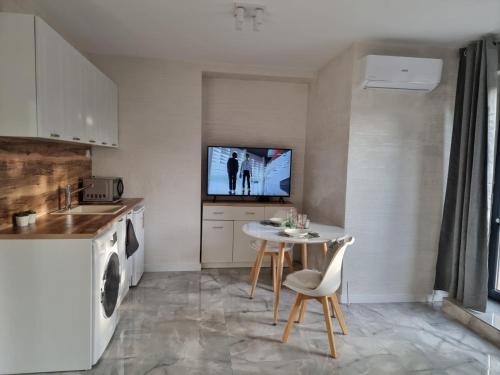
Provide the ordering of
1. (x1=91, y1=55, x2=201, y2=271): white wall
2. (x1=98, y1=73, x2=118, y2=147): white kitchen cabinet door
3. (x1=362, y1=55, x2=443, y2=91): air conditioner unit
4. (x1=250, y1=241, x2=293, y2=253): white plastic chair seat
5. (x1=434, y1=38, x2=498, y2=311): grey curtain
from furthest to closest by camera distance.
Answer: (x1=91, y1=55, x2=201, y2=271): white wall
(x1=250, y1=241, x2=293, y2=253): white plastic chair seat
(x1=98, y1=73, x2=118, y2=147): white kitchen cabinet door
(x1=362, y1=55, x2=443, y2=91): air conditioner unit
(x1=434, y1=38, x2=498, y2=311): grey curtain

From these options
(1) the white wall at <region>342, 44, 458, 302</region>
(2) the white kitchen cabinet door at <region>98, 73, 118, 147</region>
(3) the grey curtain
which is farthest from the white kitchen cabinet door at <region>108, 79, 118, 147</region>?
(3) the grey curtain

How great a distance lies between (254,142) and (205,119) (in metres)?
0.71

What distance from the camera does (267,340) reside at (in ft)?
8.37

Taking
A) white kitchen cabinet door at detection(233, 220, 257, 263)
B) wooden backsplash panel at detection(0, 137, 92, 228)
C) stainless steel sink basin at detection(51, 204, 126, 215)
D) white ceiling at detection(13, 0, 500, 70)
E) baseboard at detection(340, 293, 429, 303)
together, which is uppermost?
white ceiling at detection(13, 0, 500, 70)

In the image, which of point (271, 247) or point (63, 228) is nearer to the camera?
point (63, 228)

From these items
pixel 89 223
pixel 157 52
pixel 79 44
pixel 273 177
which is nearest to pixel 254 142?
pixel 273 177

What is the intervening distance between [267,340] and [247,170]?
219 cm

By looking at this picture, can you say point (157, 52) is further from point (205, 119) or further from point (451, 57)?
point (451, 57)

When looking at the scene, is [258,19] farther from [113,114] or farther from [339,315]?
[339,315]

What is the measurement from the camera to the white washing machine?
214 centimetres

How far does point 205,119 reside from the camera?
433 centimetres

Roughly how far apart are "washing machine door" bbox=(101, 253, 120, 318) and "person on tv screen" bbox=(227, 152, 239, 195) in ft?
6.15

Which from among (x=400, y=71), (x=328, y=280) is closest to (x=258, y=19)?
(x=400, y=71)

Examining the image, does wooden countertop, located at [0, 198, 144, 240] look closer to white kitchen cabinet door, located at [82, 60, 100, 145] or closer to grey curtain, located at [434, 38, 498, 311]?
white kitchen cabinet door, located at [82, 60, 100, 145]
